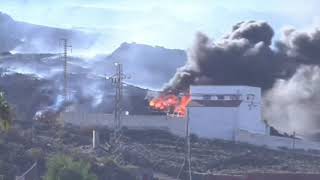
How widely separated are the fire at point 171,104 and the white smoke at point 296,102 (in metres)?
10.6

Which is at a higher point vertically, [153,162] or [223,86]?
[223,86]

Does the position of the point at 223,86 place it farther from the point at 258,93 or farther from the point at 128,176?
the point at 128,176

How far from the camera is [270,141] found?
276ft

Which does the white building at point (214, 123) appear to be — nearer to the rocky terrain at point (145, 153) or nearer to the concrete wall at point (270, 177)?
the rocky terrain at point (145, 153)

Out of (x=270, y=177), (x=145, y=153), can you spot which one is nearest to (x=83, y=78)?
(x=145, y=153)

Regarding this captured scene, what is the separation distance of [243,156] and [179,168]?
7.65m

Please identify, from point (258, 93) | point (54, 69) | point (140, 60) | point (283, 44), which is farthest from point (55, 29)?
point (258, 93)

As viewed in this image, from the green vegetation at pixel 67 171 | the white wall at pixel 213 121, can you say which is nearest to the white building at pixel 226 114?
the white wall at pixel 213 121

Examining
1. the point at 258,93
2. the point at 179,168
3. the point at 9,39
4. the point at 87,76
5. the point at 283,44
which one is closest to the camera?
the point at 179,168

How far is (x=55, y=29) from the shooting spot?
198m

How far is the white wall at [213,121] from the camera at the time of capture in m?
85.5

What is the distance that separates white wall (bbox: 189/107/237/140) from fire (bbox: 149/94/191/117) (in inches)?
125

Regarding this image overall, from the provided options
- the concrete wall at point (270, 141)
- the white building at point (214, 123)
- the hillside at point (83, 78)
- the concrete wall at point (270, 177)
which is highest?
the hillside at point (83, 78)

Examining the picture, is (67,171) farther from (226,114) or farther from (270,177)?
(226,114)
